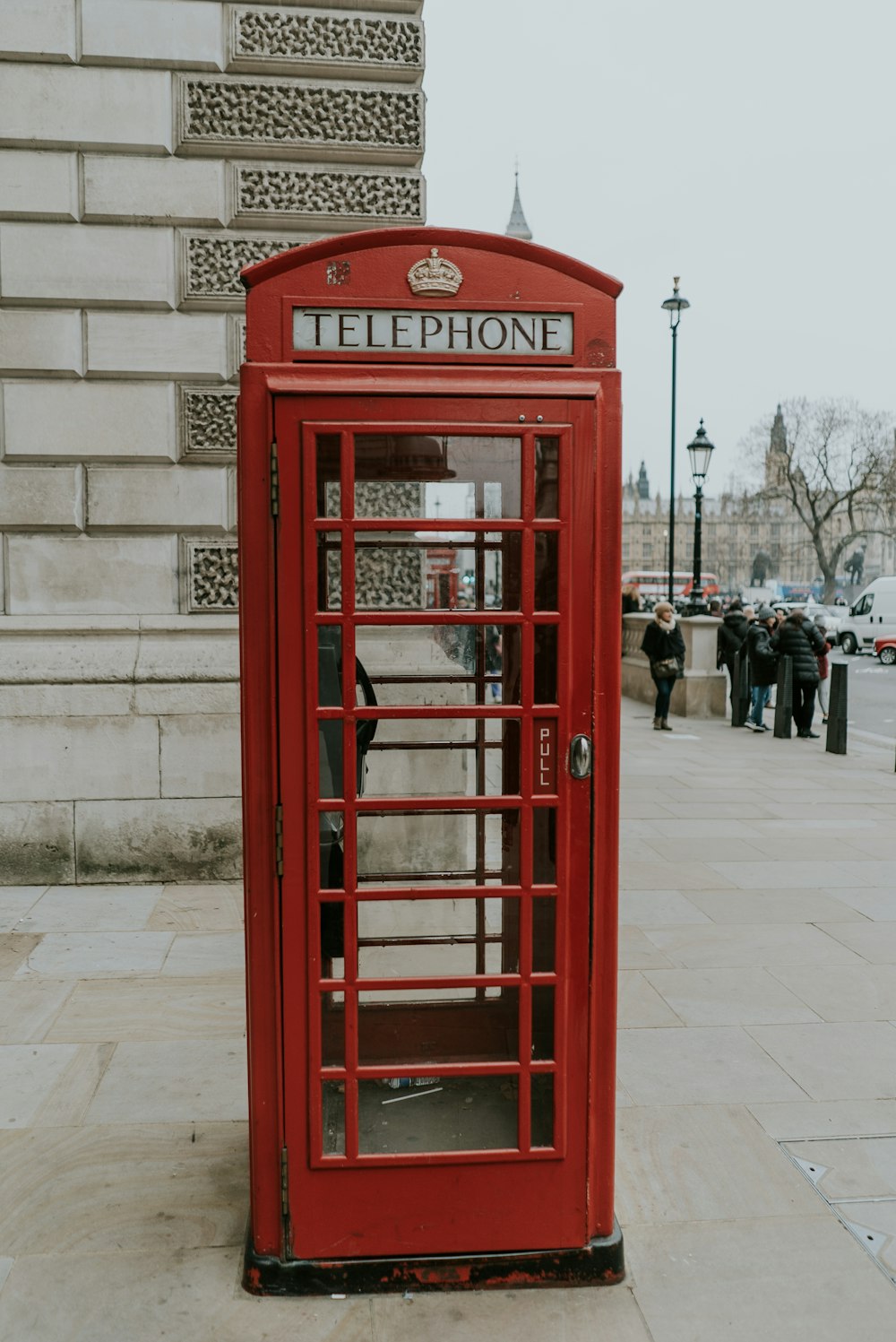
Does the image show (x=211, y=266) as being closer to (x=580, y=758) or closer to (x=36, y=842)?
(x=36, y=842)

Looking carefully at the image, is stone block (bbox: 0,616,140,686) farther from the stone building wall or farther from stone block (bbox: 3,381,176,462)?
stone block (bbox: 3,381,176,462)

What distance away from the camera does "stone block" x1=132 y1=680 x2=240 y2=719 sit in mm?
6297

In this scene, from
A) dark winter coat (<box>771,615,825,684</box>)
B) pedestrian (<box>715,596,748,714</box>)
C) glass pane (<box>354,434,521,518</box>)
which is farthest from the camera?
pedestrian (<box>715,596,748,714</box>)

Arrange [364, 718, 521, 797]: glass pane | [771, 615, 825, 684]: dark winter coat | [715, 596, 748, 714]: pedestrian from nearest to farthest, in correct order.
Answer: [364, 718, 521, 797]: glass pane, [771, 615, 825, 684]: dark winter coat, [715, 596, 748, 714]: pedestrian

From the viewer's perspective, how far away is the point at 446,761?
3.47 metres

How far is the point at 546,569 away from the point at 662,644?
1199 centimetres

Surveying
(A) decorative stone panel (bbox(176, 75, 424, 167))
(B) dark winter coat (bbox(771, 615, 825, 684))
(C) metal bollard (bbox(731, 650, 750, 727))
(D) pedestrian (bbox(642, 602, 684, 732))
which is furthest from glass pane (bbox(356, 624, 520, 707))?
(C) metal bollard (bbox(731, 650, 750, 727))

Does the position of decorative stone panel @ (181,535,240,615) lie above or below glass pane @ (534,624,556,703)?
above

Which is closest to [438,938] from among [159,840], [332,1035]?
[332,1035]

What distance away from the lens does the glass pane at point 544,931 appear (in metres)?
2.78

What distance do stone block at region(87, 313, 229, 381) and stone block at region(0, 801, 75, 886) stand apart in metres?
2.42

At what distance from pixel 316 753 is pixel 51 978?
2.85 meters

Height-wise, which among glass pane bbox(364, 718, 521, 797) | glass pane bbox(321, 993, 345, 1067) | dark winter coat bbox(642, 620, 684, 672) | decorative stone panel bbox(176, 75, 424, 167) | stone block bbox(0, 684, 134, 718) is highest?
decorative stone panel bbox(176, 75, 424, 167)

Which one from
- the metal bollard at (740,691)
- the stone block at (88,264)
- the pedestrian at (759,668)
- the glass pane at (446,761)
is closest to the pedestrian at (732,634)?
the metal bollard at (740,691)
